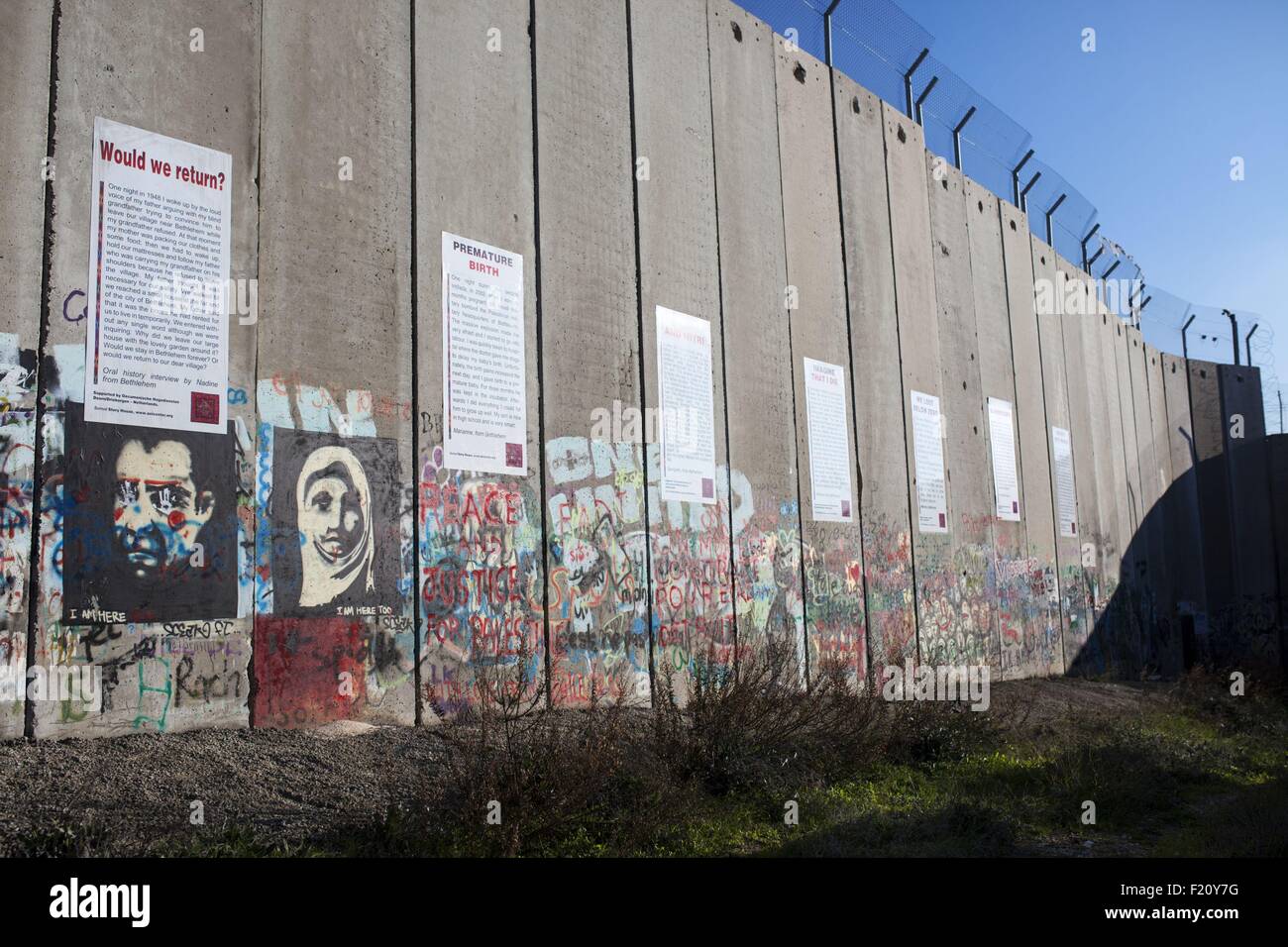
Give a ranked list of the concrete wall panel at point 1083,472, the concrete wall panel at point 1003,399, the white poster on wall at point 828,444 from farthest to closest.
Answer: the concrete wall panel at point 1083,472 → the concrete wall panel at point 1003,399 → the white poster on wall at point 828,444

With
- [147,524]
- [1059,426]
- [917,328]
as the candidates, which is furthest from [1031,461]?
[147,524]

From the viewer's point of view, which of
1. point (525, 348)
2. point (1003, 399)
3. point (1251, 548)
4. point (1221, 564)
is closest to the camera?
point (525, 348)

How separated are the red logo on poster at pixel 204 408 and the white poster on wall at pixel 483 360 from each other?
2.21 metres

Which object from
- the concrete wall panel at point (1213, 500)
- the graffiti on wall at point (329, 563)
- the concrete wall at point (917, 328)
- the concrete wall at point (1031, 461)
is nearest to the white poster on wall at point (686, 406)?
the graffiti on wall at point (329, 563)

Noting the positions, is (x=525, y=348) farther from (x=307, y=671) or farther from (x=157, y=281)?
(x=307, y=671)

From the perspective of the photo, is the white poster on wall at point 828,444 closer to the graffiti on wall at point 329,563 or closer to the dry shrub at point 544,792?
the graffiti on wall at point 329,563

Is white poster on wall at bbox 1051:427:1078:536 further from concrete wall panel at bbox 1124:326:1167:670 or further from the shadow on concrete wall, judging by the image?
concrete wall panel at bbox 1124:326:1167:670

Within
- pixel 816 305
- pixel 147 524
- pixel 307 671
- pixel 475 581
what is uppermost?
pixel 816 305

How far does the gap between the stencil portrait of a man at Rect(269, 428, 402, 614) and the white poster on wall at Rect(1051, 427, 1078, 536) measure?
17.4m

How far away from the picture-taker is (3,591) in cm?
725

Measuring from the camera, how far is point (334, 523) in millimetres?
9188

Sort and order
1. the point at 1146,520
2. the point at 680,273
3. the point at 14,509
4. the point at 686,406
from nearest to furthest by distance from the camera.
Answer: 1. the point at 14,509
2. the point at 686,406
3. the point at 680,273
4. the point at 1146,520

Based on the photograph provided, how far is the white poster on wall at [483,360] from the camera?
33.9ft

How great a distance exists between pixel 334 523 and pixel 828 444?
8221 mm
